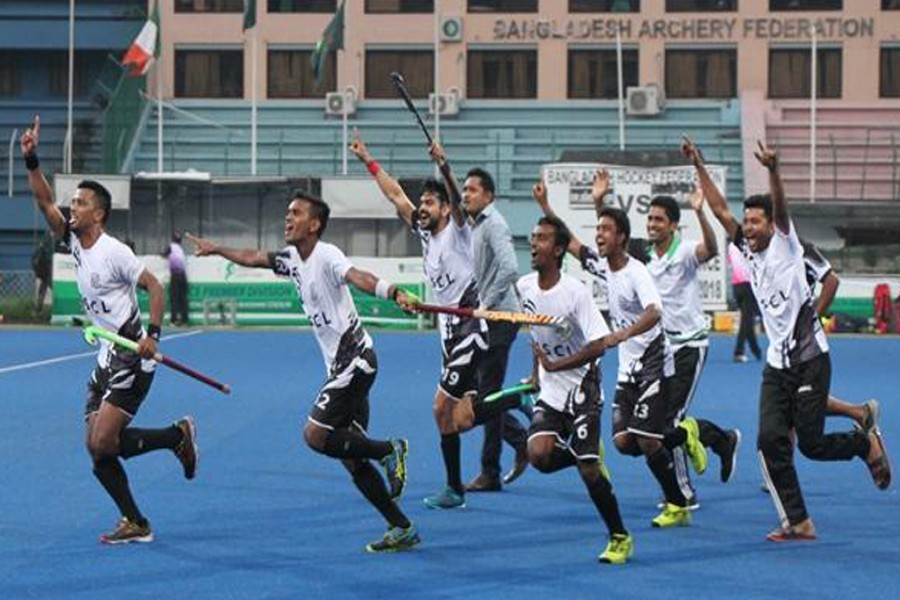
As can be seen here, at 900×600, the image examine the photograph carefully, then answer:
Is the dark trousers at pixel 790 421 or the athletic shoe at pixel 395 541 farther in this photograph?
the dark trousers at pixel 790 421

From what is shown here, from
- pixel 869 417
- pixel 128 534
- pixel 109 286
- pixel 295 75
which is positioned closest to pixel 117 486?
pixel 128 534

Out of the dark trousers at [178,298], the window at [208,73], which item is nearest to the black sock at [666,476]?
the dark trousers at [178,298]

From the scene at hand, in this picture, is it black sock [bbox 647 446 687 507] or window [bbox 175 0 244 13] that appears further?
window [bbox 175 0 244 13]

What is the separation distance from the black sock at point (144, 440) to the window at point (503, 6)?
133 feet

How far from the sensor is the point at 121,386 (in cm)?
1023

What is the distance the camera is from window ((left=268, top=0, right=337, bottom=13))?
169ft

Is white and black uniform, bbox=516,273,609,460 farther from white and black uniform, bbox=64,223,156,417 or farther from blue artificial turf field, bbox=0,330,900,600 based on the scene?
white and black uniform, bbox=64,223,156,417

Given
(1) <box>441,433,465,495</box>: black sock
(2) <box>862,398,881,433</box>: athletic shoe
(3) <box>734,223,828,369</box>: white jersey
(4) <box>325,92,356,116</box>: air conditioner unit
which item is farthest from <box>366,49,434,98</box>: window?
(3) <box>734,223,828,369</box>: white jersey

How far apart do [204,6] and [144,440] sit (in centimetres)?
4210

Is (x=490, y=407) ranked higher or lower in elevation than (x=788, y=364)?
lower

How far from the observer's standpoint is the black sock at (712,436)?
11.9 m

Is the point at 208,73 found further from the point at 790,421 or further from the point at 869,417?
the point at 790,421

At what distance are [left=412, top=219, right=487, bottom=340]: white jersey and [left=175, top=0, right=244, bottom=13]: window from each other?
4092 centimetres

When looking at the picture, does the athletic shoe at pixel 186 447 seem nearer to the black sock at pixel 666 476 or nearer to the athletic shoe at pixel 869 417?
the black sock at pixel 666 476
